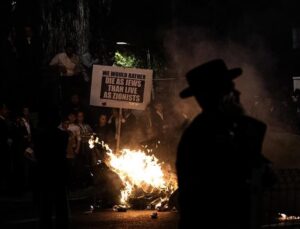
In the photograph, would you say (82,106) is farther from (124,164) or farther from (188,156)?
(188,156)

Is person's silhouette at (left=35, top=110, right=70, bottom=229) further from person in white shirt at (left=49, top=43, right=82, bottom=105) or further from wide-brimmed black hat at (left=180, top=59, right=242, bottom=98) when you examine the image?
person in white shirt at (left=49, top=43, right=82, bottom=105)

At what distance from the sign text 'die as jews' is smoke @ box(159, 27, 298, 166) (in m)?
1.21

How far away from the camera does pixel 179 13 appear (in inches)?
798

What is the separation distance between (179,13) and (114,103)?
7.39 m

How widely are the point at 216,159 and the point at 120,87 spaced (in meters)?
9.57

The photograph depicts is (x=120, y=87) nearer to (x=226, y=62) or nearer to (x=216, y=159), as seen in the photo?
(x=226, y=62)

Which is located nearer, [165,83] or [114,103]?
[114,103]

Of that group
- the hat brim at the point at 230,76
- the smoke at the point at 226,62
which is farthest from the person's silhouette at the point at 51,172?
the smoke at the point at 226,62

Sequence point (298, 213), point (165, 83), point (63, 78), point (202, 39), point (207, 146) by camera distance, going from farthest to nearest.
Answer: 1. point (165, 83)
2. point (202, 39)
3. point (63, 78)
4. point (298, 213)
5. point (207, 146)

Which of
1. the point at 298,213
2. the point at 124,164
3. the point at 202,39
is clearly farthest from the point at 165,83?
the point at 298,213

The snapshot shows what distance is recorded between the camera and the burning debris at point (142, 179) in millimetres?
11523

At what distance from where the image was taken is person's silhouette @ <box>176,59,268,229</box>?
392 centimetres

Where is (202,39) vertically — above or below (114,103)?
above

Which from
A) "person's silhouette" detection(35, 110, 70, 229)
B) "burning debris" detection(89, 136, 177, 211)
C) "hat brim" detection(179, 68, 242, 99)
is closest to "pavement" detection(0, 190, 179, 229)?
"burning debris" detection(89, 136, 177, 211)
